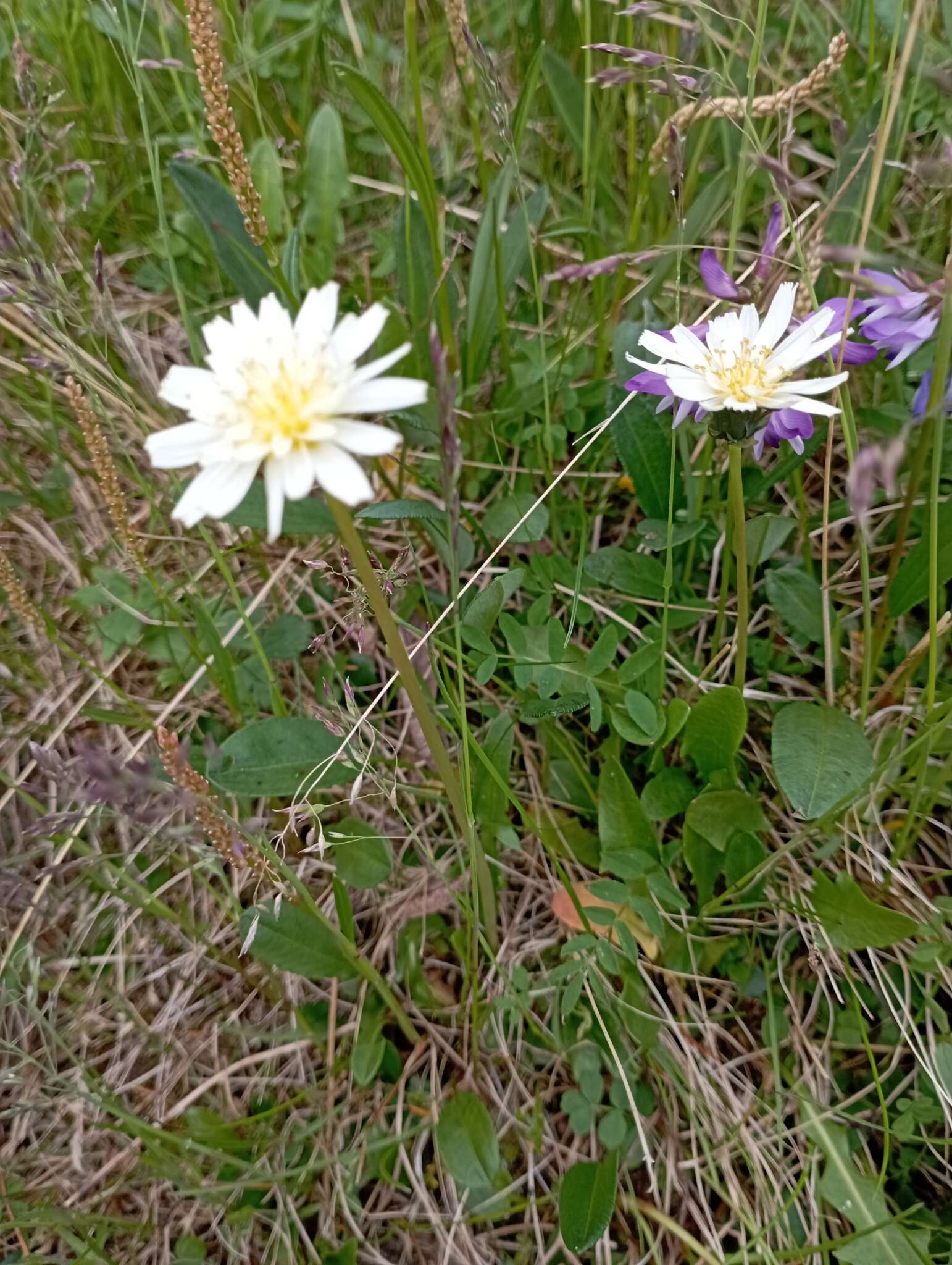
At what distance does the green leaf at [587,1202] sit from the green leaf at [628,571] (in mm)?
851

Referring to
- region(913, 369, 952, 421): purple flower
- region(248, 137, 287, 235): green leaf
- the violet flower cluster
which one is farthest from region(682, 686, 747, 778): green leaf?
region(248, 137, 287, 235): green leaf

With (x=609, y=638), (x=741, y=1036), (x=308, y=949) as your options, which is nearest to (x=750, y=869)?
(x=741, y=1036)

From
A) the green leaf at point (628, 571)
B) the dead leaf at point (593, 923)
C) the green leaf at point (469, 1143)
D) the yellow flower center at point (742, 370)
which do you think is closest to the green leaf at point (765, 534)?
the green leaf at point (628, 571)

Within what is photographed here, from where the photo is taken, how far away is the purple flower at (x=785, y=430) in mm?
1236

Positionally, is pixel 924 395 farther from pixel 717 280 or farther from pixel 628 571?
pixel 628 571

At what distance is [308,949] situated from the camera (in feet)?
4.76

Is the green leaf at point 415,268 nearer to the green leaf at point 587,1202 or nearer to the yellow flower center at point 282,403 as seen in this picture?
the yellow flower center at point 282,403

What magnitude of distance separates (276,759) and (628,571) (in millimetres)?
653

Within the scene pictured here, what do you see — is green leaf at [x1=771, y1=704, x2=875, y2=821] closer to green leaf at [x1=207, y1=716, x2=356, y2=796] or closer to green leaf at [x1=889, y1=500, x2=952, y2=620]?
green leaf at [x1=889, y1=500, x2=952, y2=620]

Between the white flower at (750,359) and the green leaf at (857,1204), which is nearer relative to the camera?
the white flower at (750,359)

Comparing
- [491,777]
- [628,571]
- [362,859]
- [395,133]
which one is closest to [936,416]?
[628,571]

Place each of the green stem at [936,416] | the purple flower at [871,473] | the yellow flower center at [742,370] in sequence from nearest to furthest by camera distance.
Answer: the purple flower at [871,473], the green stem at [936,416], the yellow flower center at [742,370]

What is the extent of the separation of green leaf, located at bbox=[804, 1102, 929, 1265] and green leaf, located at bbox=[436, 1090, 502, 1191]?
46cm

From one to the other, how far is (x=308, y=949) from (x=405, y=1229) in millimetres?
430
